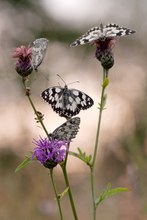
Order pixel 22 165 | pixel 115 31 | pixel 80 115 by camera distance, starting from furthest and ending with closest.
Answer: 1. pixel 80 115
2. pixel 115 31
3. pixel 22 165

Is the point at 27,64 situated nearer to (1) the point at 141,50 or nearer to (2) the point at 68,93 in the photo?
(2) the point at 68,93

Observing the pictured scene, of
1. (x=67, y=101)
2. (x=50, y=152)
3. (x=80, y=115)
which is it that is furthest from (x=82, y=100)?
(x=80, y=115)

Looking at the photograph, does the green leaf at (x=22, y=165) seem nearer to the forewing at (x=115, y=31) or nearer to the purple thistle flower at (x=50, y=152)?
the purple thistle flower at (x=50, y=152)

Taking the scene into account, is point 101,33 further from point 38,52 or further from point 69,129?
point 69,129

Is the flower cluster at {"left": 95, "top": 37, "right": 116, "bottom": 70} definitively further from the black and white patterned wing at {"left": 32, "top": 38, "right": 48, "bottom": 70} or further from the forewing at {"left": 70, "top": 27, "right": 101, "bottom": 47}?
the black and white patterned wing at {"left": 32, "top": 38, "right": 48, "bottom": 70}

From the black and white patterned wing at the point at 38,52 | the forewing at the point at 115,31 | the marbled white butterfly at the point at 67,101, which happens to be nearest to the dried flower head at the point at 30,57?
the black and white patterned wing at the point at 38,52

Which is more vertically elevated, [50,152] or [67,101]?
[67,101]

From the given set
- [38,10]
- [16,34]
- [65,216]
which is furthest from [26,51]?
[38,10]

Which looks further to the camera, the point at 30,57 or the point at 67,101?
the point at 30,57
